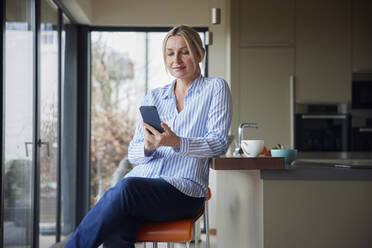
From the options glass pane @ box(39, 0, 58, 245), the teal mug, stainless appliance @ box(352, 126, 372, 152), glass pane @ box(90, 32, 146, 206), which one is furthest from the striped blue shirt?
glass pane @ box(90, 32, 146, 206)

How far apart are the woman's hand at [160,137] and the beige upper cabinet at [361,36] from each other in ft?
11.9

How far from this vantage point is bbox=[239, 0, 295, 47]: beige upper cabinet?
4.98 metres

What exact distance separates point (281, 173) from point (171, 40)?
669mm

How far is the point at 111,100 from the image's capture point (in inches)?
282

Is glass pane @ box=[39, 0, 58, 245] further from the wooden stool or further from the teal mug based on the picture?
the wooden stool

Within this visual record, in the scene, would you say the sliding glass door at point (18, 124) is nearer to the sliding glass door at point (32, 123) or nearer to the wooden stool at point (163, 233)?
the sliding glass door at point (32, 123)

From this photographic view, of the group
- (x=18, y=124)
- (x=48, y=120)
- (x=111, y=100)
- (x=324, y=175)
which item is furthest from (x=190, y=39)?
(x=111, y=100)

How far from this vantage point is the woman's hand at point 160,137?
1764mm

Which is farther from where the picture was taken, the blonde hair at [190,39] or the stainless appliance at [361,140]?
the stainless appliance at [361,140]

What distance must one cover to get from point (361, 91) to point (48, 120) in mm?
2963

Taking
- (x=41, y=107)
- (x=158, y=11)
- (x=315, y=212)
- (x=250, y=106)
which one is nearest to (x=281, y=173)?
(x=315, y=212)

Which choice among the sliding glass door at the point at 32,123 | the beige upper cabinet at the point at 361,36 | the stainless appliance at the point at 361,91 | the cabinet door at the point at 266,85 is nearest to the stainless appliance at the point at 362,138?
the stainless appliance at the point at 361,91

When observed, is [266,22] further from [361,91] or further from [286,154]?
[286,154]

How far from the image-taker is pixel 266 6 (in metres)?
5.01
